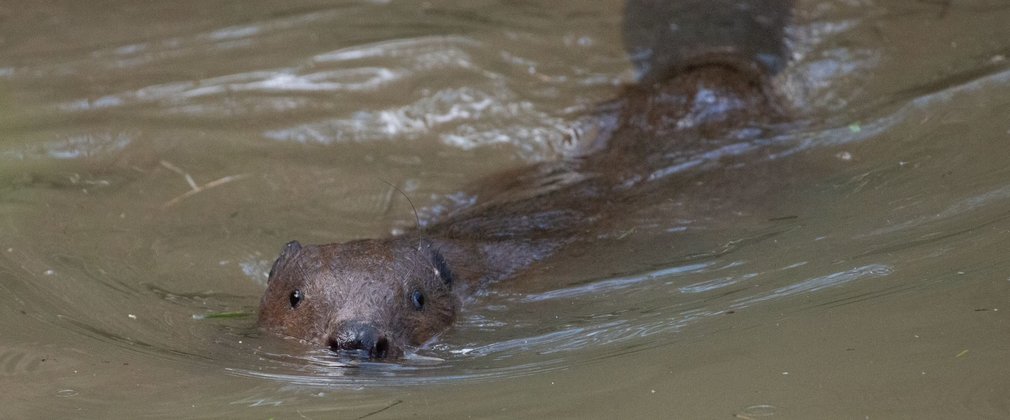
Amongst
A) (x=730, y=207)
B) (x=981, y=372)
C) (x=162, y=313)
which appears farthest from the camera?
(x=730, y=207)

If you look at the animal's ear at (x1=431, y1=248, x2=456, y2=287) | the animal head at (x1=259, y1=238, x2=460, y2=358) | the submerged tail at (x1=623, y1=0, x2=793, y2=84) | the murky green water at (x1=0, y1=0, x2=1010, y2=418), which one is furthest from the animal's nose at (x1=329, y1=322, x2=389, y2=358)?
the submerged tail at (x1=623, y1=0, x2=793, y2=84)

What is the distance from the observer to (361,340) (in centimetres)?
435

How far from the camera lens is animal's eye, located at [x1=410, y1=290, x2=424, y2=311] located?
4.88 meters

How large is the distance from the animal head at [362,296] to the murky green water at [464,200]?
5.3 inches

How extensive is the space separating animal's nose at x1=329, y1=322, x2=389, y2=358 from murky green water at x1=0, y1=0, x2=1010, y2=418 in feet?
0.41

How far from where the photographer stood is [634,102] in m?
7.03

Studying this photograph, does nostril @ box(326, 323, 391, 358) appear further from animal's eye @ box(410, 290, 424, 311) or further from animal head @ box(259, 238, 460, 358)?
animal's eye @ box(410, 290, 424, 311)

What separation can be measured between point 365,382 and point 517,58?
4302mm

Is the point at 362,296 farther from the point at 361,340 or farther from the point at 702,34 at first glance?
the point at 702,34

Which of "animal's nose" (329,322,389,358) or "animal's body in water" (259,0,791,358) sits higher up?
"animal's body in water" (259,0,791,358)

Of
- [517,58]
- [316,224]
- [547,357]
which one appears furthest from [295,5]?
[547,357]

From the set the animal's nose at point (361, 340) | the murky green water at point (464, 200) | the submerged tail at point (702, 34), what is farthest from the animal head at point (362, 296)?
the submerged tail at point (702, 34)

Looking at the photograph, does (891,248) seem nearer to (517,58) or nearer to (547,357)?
(547,357)

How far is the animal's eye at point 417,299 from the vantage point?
4.88 m
